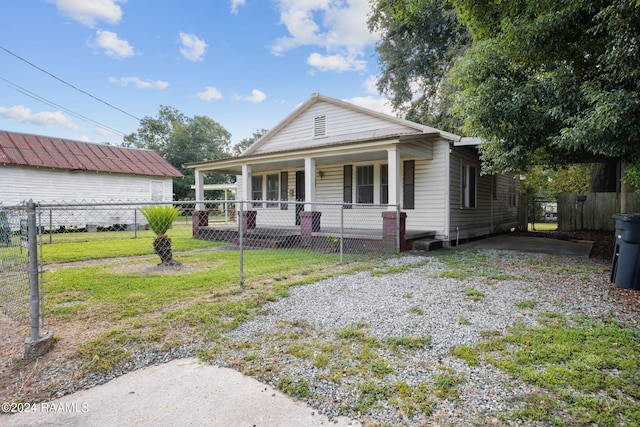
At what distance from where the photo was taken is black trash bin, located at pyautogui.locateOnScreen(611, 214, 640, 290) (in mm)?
4836

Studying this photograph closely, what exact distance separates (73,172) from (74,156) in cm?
95

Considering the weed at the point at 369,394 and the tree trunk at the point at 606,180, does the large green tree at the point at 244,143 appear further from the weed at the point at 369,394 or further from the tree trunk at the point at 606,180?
the weed at the point at 369,394

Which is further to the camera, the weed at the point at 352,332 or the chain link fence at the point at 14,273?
the chain link fence at the point at 14,273

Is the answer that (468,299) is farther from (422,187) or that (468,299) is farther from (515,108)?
(422,187)

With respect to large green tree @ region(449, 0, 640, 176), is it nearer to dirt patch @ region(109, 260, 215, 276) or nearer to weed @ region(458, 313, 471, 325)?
weed @ region(458, 313, 471, 325)

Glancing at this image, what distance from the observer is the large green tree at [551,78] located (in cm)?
483

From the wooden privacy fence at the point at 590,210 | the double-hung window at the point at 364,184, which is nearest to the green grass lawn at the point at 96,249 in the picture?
the double-hung window at the point at 364,184

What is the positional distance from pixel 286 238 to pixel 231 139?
126 feet

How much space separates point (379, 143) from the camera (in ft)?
27.7

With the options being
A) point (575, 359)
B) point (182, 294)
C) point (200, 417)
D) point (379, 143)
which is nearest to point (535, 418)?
point (575, 359)

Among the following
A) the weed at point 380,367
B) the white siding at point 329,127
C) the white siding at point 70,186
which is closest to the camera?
the weed at point 380,367

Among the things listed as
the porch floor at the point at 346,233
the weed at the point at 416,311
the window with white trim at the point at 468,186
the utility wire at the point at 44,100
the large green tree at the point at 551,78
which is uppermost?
the utility wire at the point at 44,100

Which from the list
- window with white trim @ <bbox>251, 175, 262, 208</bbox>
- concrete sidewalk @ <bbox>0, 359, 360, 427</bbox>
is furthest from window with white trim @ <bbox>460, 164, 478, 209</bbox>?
concrete sidewalk @ <bbox>0, 359, 360, 427</bbox>

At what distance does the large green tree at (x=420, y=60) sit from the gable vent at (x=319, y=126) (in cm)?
565
